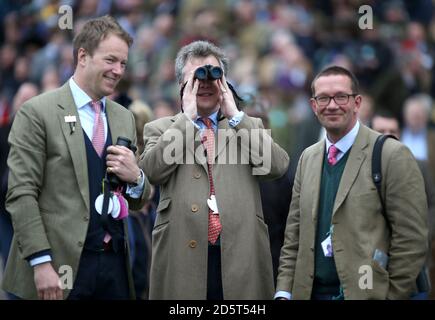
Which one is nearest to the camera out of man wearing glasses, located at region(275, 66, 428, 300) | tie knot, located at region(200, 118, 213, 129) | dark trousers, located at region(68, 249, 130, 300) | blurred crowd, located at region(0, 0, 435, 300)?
man wearing glasses, located at region(275, 66, 428, 300)

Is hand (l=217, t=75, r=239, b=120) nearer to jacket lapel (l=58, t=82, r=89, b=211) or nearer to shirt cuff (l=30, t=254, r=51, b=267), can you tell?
jacket lapel (l=58, t=82, r=89, b=211)

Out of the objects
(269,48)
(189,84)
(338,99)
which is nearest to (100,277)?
(189,84)

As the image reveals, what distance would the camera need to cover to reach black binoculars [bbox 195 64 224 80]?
586 centimetres

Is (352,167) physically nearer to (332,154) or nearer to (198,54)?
(332,154)

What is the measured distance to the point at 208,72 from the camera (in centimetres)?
588

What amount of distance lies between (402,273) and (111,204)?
1732 mm

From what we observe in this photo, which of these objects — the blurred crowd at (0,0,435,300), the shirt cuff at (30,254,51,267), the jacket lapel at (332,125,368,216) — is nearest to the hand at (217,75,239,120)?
the jacket lapel at (332,125,368,216)

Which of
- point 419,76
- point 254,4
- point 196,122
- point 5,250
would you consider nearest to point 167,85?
point 254,4

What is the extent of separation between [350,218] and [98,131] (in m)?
1.59

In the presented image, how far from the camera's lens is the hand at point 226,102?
5910mm

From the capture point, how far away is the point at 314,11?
1575 centimetres

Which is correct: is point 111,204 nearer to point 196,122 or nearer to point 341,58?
point 196,122

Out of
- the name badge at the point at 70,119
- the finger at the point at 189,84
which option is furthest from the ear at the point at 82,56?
the finger at the point at 189,84

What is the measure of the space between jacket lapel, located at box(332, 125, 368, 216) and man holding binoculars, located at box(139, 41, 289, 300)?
398mm
